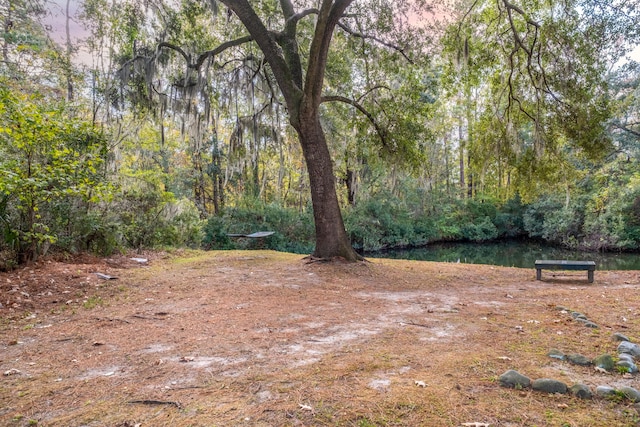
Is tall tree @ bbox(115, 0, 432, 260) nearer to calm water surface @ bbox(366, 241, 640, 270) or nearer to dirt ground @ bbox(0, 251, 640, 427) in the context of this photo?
dirt ground @ bbox(0, 251, 640, 427)

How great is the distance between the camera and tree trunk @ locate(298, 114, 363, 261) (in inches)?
268

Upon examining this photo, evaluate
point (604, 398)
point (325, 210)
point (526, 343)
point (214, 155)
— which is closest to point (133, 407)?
point (604, 398)

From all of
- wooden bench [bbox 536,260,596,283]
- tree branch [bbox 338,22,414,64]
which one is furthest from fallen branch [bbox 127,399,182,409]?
tree branch [bbox 338,22,414,64]

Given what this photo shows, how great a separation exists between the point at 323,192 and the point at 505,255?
12.9m

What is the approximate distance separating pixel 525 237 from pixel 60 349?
25.4 m

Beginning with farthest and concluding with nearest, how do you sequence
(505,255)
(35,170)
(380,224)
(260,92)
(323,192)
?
(380,224)
(505,255)
(260,92)
(323,192)
(35,170)

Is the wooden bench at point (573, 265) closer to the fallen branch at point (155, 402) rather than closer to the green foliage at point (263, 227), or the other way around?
the fallen branch at point (155, 402)

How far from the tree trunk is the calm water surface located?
8.93 metres

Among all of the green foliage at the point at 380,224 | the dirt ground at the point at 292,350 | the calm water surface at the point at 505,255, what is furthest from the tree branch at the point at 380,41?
the green foliage at the point at 380,224

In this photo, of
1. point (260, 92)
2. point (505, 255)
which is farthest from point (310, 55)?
point (505, 255)

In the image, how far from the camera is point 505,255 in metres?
16.6

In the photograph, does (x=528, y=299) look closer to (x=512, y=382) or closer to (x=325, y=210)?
(x=512, y=382)

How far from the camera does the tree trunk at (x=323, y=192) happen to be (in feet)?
22.3

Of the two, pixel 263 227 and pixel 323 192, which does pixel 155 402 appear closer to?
pixel 323 192
